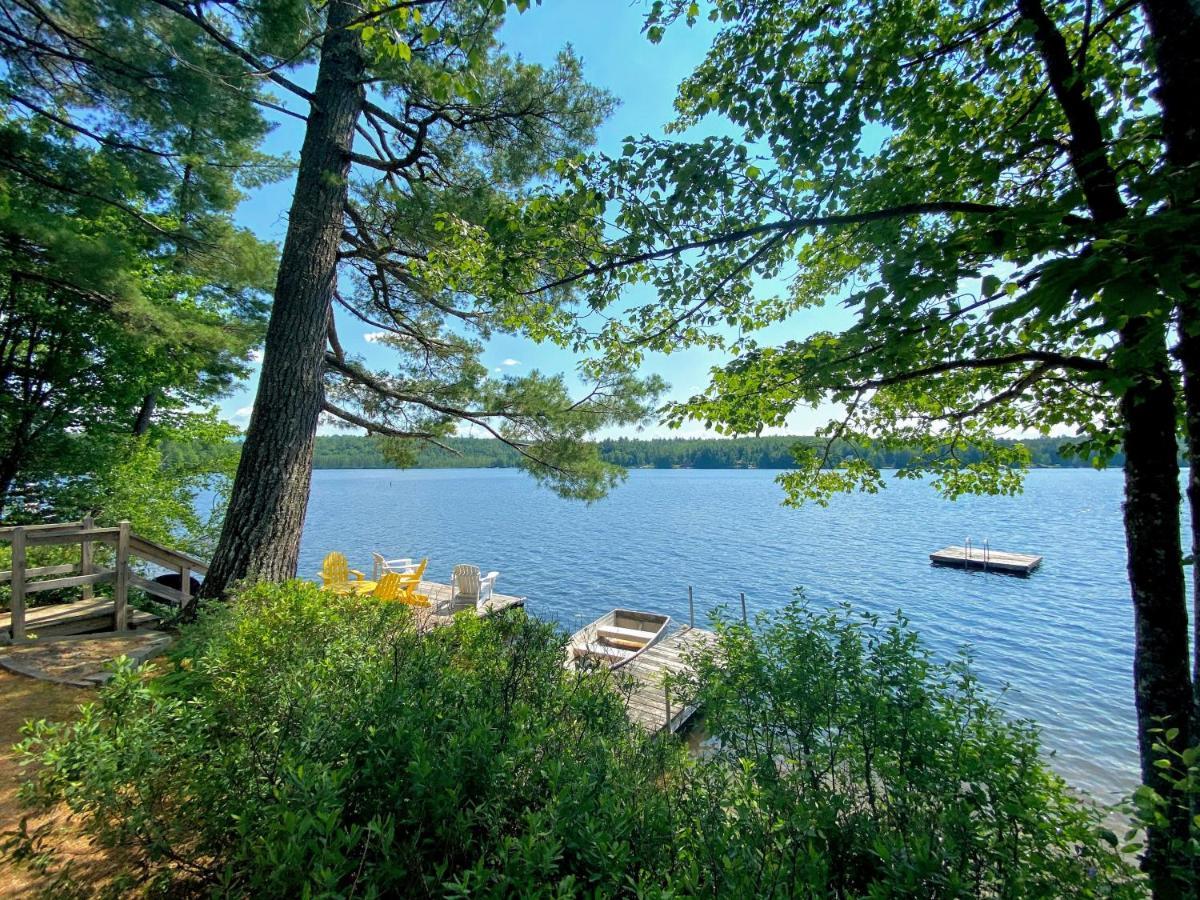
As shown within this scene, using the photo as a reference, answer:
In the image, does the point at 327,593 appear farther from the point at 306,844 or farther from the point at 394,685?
the point at 306,844

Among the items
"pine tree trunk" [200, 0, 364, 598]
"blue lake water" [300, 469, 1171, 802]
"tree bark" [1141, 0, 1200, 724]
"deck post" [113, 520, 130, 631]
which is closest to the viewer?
"tree bark" [1141, 0, 1200, 724]

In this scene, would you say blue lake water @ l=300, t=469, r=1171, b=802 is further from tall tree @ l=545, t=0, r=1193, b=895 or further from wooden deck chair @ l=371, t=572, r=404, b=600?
wooden deck chair @ l=371, t=572, r=404, b=600

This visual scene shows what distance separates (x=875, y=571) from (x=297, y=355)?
73.1ft

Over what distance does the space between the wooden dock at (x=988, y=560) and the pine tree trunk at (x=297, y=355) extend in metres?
24.7

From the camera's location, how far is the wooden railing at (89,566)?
4.70 metres

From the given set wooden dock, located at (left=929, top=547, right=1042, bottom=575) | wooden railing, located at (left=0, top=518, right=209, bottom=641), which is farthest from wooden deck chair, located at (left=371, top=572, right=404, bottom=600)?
wooden dock, located at (left=929, top=547, right=1042, bottom=575)

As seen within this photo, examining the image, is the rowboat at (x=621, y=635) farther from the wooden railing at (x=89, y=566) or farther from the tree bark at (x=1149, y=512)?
the tree bark at (x=1149, y=512)

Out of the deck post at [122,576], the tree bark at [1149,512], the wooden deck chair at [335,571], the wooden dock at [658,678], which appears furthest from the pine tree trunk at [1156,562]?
the wooden deck chair at [335,571]

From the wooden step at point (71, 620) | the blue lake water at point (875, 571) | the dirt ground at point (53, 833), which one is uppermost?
the dirt ground at point (53, 833)

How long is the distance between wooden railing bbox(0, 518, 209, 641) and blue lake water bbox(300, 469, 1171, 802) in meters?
4.91

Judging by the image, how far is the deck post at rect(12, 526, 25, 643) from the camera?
Answer: 4648 millimetres

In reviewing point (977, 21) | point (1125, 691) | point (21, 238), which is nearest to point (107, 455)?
point (21, 238)

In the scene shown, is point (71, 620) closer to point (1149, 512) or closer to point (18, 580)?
point (18, 580)

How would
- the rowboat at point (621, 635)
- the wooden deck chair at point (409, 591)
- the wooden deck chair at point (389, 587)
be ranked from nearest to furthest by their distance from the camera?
the wooden deck chair at point (409, 591) → the wooden deck chair at point (389, 587) → the rowboat at point (621, 635)
